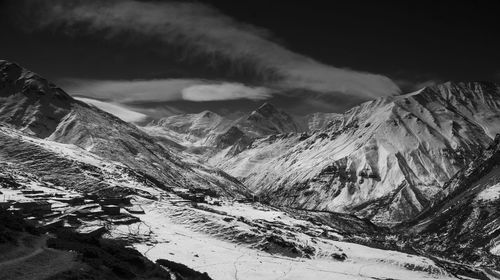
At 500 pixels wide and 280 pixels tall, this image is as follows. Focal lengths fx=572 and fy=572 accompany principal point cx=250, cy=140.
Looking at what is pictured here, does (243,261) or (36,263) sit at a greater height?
(36,263)

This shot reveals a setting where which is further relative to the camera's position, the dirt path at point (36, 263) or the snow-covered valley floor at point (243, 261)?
the snow-covered valley floor at point (243, 261)

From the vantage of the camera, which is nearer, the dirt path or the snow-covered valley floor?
the dirt path

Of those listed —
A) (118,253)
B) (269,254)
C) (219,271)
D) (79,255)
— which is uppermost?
(79,255)

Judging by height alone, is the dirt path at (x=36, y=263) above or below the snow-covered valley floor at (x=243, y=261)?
above

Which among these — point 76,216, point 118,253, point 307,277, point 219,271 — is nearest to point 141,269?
point 118,253

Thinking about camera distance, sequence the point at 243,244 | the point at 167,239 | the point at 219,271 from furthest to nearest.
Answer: the point at 243,244, the point at 167,239, the point at 219,271

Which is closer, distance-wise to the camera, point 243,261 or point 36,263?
point 36,263

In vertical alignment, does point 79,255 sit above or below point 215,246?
above

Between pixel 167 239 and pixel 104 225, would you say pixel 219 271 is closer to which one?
pixel 167 239

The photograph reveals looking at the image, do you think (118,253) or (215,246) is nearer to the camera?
(118,253)

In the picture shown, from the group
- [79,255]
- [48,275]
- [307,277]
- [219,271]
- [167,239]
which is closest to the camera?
[48,275]

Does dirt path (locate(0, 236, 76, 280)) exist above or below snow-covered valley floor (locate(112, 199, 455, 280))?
above
